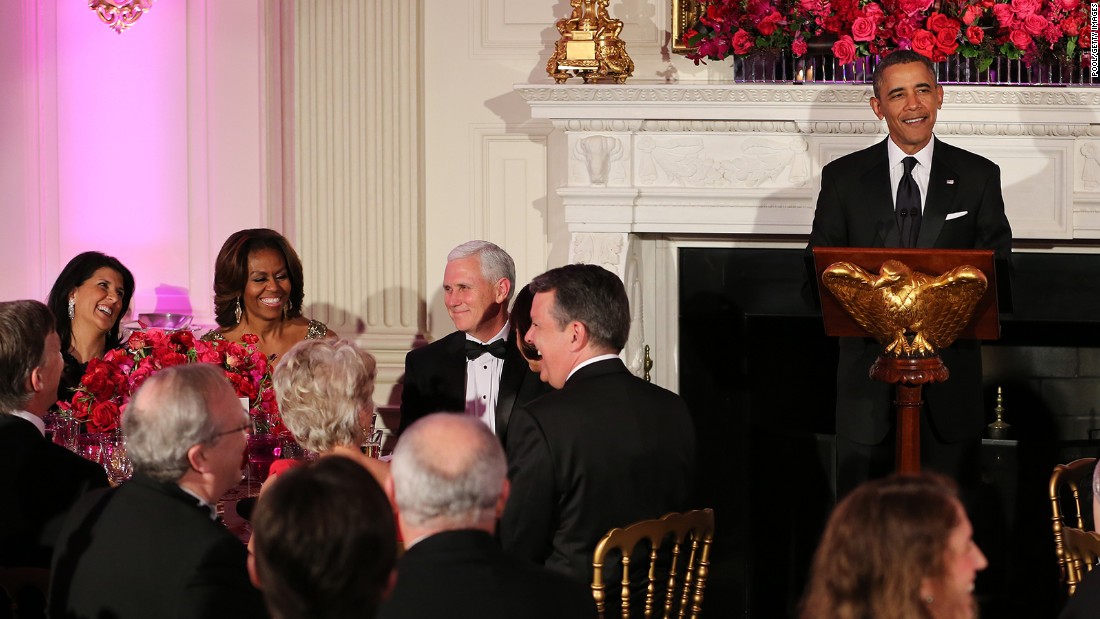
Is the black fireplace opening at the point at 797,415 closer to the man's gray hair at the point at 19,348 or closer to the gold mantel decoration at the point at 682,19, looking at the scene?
the gold mantel decoration at the point at 682,19

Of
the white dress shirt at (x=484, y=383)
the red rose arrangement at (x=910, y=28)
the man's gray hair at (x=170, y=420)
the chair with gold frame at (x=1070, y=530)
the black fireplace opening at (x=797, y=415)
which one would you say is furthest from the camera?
the black fireplace opening at (x=797, y=415)

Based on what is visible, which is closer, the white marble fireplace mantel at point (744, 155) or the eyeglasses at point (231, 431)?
the eyeglasses at point (231, 431)

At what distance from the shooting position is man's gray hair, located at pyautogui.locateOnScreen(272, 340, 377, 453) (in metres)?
3.02

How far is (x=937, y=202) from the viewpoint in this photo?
3975 millimetres

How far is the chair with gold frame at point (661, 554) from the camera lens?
275 cm

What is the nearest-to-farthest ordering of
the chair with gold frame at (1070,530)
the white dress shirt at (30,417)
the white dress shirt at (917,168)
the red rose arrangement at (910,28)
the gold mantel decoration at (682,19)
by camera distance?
the chair with gold frame at (1070,530) → the white dress shirt at (30,417) → the white dress shirt at (917,168) → the red rose arrangement at (910,28) → the gold mantel decoration at (682,19)

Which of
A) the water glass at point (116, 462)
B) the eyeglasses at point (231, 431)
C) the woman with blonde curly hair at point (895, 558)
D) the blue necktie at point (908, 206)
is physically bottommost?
the water glass at point (116, 462)

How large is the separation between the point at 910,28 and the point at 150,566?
11.0ft

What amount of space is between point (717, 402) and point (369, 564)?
151 inches

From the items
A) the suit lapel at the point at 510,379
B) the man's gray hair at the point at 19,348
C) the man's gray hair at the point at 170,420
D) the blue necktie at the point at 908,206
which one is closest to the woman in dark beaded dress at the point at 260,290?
the suit lapel at the point at 510,379

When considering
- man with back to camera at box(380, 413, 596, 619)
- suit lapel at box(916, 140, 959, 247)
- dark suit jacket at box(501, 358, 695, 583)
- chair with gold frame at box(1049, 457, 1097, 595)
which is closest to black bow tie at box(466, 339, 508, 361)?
dark suit jacket at box(501, 358, 695, 583)

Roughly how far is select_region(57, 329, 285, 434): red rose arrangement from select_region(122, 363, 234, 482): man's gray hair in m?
1.00

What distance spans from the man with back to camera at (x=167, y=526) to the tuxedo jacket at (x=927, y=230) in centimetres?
215

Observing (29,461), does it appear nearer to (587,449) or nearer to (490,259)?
(587,449)
